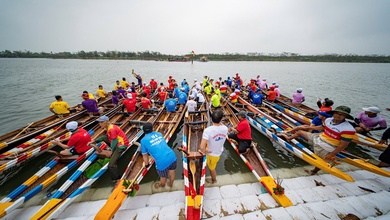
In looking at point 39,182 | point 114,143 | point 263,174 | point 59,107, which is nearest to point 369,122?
point 263,174

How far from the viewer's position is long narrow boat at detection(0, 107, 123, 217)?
11.0 feet

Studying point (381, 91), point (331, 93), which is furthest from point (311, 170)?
point (381, 91)

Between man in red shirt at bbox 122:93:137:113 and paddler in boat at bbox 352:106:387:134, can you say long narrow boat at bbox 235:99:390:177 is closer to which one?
paddler in boat at bbox 352:106:387:134

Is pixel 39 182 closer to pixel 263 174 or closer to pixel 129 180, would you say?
pixel 129 180

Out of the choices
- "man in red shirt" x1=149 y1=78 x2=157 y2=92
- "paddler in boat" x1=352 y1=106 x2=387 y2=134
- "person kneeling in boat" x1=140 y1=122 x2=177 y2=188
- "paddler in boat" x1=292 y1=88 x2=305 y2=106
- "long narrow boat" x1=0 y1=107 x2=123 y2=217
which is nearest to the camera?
"long narrow boat" x1=0 y1=107 x2=123 y2=217

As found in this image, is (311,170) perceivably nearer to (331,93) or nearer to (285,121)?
(285,121)

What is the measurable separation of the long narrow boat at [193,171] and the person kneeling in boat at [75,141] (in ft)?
10.9

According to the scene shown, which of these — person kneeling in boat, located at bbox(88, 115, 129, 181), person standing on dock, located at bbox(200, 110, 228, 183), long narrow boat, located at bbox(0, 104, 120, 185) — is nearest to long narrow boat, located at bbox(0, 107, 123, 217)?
person kneeling in boat, located at bbox(88, 115, 129, 181)

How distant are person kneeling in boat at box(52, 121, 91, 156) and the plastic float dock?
135 cm

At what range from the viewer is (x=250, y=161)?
16.4 feet

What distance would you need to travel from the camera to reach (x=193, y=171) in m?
4.18

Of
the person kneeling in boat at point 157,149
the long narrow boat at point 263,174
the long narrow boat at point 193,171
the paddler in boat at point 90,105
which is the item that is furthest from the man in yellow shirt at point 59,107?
the long narrow boat at point 263,174

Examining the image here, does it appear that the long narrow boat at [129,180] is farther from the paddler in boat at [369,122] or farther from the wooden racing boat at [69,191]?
the paddler in boat at [369,122]

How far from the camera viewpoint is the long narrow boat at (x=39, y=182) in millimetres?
3344
